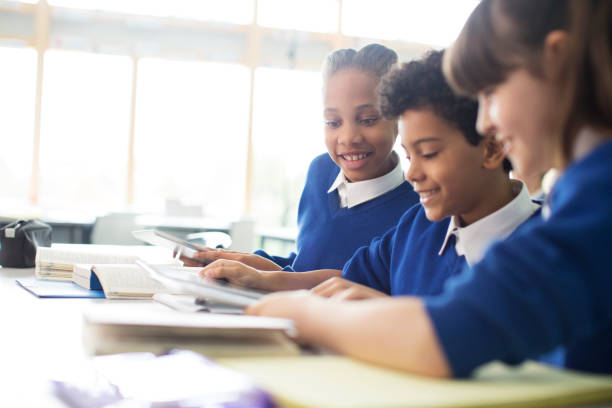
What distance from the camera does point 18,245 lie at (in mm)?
2064

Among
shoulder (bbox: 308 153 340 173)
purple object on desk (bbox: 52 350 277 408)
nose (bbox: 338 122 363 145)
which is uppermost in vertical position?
nose (bbox: 338 122 363 145)

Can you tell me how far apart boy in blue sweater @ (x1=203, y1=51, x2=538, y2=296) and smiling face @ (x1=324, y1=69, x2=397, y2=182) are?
375 mm

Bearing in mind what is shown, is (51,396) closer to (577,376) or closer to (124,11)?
(577,376)

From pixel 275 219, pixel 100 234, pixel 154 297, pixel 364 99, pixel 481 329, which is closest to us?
pixel 481 329

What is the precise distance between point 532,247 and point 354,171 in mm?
1105

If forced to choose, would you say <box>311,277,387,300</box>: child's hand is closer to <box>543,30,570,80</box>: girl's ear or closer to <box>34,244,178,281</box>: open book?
<box>543,30,570,80</box>: girl's ear

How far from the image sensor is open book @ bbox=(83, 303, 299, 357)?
61 centimetres

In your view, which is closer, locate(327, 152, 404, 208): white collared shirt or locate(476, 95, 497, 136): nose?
locate(476, 95, 497, 136): nose

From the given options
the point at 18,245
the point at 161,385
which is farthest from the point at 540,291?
the point at 18,245

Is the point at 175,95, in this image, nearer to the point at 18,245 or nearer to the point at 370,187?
the point at 18,245

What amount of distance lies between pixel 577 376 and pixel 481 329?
0.15m

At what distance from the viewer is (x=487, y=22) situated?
68 centimetres

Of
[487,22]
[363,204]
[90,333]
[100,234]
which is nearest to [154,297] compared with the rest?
[363,204]

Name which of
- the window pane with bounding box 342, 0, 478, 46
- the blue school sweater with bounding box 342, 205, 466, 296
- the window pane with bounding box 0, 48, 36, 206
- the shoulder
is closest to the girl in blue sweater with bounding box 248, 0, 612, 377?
the blue school sweater with bounding box 342, 205, 466, 296
